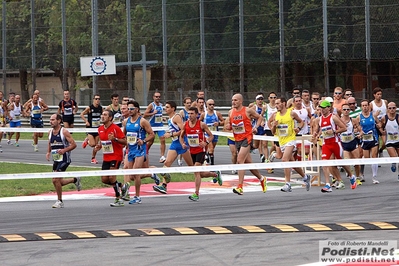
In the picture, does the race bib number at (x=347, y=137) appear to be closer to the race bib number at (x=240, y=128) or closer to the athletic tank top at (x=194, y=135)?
the race bib number at (x=240, y=128)

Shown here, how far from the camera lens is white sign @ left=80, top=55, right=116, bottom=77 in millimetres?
37875

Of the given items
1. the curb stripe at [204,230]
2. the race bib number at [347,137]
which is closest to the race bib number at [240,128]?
the race bib number at [347,137]

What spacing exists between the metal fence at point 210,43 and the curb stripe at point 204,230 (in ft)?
66.4

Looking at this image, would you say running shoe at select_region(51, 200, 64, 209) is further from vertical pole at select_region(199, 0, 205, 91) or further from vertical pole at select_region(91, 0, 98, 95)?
vertical pole at select_region(91, 0, 98, 95)

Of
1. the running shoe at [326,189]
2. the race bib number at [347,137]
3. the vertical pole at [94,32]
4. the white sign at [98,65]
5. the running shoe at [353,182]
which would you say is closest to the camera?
the running shoe at [326,189]

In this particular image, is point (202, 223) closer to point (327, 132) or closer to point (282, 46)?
point (327, 132)

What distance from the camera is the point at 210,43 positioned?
1442 inches

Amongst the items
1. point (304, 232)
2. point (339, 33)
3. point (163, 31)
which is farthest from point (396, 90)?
point (304, 232)

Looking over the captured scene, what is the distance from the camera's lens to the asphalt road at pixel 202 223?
1138 centimetres

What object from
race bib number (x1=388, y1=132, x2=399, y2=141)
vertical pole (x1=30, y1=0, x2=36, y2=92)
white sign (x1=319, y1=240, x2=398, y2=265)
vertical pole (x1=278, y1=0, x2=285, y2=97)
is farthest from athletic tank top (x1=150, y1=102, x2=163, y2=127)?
vertical pole (x1=30, y1=0, x2=36, y2=92)

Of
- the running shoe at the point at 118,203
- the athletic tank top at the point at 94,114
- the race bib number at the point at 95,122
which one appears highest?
the athletic tank top at the point at 94,114

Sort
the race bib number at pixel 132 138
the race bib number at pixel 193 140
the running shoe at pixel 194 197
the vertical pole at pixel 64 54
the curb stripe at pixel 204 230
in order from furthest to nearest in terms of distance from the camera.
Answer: the vertical pole at pixel 64 54 → the race bib number at pixel 193 140 → the running shoe at pixel 194 197 → the race bib number at pixel 132 138 → the curb stripe at pixel 204 230

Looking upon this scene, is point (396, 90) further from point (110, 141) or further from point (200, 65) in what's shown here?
point (110, 141)

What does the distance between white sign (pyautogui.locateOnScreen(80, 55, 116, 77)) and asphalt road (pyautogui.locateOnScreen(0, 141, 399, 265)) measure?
60.9 ft
